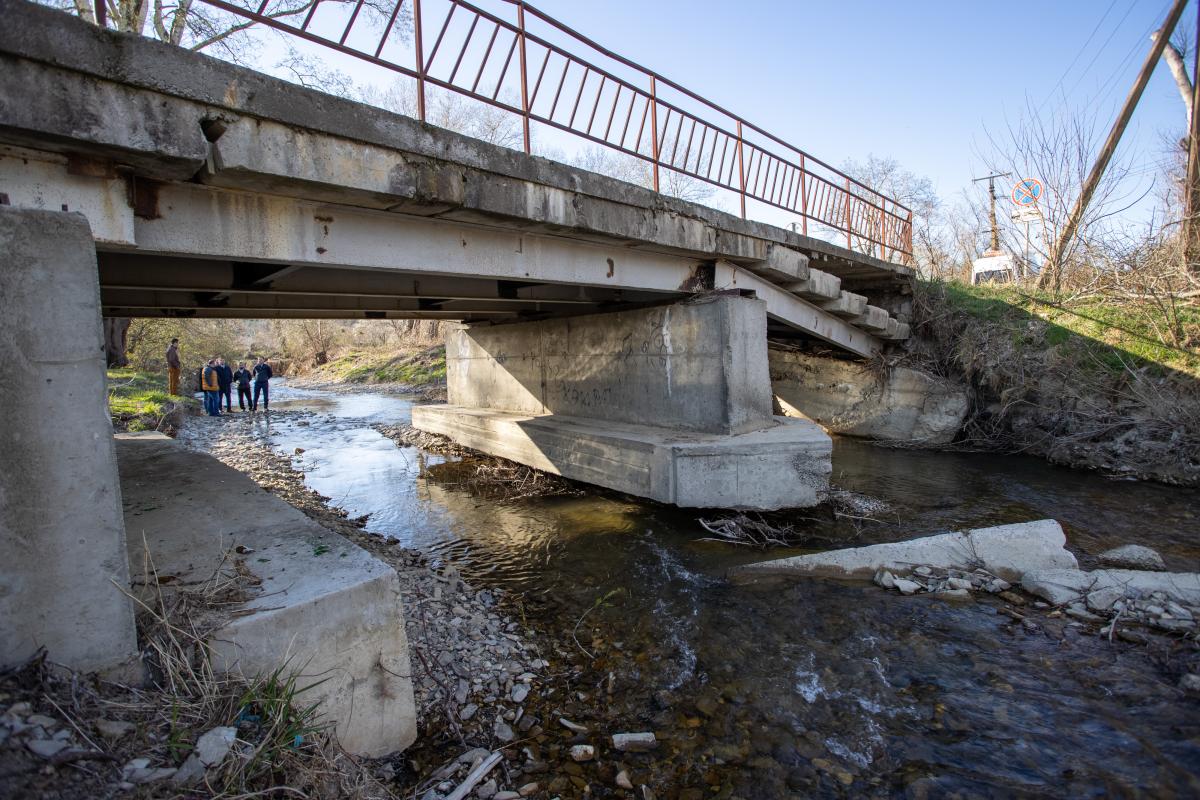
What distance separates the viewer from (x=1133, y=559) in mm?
5480

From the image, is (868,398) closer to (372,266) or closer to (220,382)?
(372,266)

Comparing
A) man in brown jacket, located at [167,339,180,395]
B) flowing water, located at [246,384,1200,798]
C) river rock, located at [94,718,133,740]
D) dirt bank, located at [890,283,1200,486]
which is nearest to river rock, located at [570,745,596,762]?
flowing water, located at [246,384,1200,798]

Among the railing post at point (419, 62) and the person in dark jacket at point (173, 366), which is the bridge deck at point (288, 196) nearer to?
the railing post at point (419, 62)

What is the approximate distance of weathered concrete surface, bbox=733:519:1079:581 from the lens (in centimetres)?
535

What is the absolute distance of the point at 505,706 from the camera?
3574mm

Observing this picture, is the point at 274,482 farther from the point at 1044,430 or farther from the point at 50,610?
the point at 1044,430

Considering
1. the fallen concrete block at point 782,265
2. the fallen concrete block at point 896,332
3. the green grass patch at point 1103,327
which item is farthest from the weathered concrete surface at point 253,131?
the green grass patch at point 1103,327

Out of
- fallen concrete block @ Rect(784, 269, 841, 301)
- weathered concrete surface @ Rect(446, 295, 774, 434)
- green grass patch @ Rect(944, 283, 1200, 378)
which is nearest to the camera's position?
weathered concrete surface @ Rect(446, 295, 774, 434)

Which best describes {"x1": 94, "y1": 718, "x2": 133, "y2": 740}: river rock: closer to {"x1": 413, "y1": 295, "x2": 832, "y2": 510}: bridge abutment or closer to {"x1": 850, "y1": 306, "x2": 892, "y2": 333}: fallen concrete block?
{"x1": 413, "y1": 295, "x2": 832, "y2": 510}: bridge abutment

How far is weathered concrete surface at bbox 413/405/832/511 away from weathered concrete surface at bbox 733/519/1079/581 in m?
1.53

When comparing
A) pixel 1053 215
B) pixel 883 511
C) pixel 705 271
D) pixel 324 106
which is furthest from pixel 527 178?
pixel 1053 215

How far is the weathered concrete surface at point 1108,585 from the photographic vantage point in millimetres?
4539

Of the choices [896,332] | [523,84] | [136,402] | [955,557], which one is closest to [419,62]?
[523,84]

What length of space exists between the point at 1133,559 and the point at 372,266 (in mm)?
7550
